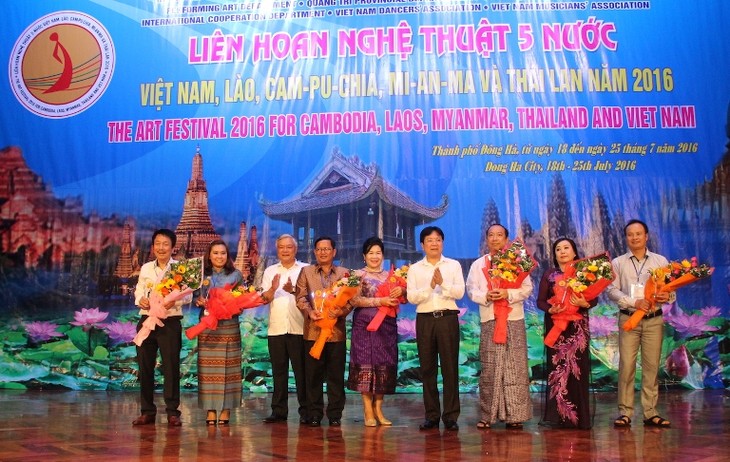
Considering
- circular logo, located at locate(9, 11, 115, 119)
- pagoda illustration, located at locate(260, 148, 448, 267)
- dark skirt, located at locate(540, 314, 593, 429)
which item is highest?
circular logo, located at locate(9, 11, 115, 119)

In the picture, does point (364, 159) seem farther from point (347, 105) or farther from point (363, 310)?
point (363, 310)

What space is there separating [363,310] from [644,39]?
4.07m

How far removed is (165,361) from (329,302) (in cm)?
114

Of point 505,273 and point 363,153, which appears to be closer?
point 505,273

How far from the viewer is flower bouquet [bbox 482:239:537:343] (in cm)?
410

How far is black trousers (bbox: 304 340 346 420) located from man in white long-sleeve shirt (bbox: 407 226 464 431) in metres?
0.54

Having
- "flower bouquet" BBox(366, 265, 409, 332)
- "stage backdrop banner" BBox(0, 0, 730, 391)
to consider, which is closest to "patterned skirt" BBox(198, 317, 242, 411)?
"flower bouquet" BBox(366, 265, 409, 332)

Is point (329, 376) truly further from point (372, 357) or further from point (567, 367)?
point (567, 367)

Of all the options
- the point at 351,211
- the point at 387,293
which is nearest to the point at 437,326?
the point at 387,293

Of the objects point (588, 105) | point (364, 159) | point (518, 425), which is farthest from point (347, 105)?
point (518, 425)

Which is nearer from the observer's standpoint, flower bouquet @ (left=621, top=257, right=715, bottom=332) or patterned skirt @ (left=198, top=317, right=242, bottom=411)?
flower bouquet @ (left=621, top=257, right=715, bottom=332)

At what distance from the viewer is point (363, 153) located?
21.7 ft

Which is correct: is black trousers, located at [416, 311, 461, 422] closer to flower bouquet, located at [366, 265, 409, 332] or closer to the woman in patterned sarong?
flower bouquet, located at [366, 265, 409, 332]

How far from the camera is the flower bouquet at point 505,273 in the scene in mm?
4100
